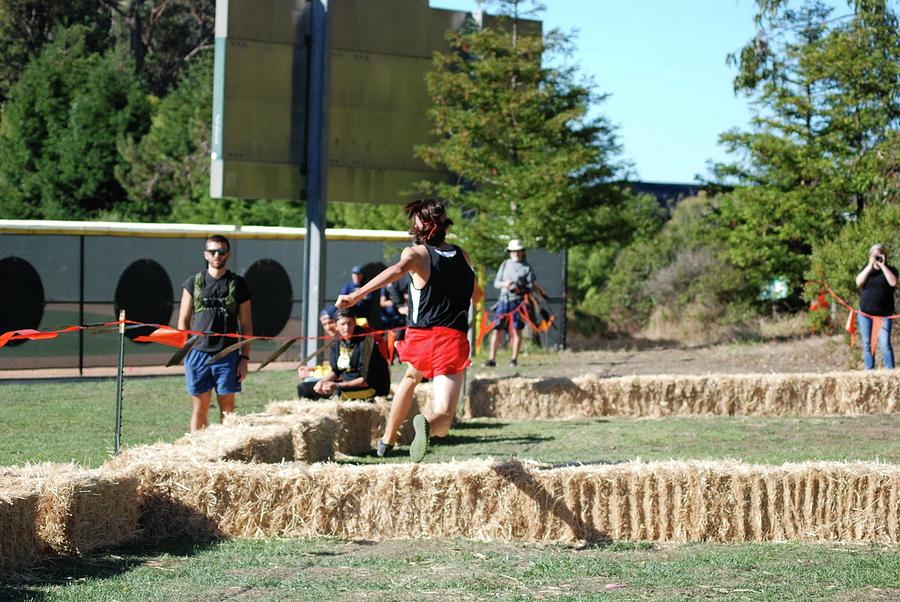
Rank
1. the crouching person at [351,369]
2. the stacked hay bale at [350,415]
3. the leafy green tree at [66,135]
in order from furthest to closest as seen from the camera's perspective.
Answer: the leafy green tree at [66,135] < the crouching person at [351,369] < the stacked hay bale at [350,415]

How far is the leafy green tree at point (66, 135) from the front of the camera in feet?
151

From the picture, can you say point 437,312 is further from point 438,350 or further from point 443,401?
point 443,401

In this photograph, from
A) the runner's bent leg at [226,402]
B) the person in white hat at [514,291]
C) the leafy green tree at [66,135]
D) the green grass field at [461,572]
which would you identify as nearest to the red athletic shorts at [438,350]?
the green grass field at [461,572]

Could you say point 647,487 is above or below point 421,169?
below

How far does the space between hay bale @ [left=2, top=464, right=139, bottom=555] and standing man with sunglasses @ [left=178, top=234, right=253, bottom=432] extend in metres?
2.87

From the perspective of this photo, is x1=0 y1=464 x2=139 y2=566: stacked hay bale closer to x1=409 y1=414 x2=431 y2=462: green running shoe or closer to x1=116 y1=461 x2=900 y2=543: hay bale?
x1=116 y1=461 x2=900 y2=543: hay bale

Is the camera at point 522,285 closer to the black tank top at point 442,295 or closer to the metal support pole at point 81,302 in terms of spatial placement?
the metal support pole at point 81,302

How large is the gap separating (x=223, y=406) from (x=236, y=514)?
2.96 metres

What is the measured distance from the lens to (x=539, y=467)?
25.3 ft

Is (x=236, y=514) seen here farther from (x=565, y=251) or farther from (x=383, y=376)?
(x=565, y=251)

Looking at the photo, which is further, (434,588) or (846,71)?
(846,71)

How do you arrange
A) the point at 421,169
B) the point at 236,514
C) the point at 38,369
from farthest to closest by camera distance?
1. the point at 421,169
2. the point at 38,369
3. the point at 236,514

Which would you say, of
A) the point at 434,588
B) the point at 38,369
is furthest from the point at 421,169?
the point at 434,588

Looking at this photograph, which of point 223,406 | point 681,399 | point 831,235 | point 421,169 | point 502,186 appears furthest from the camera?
point 831,235
